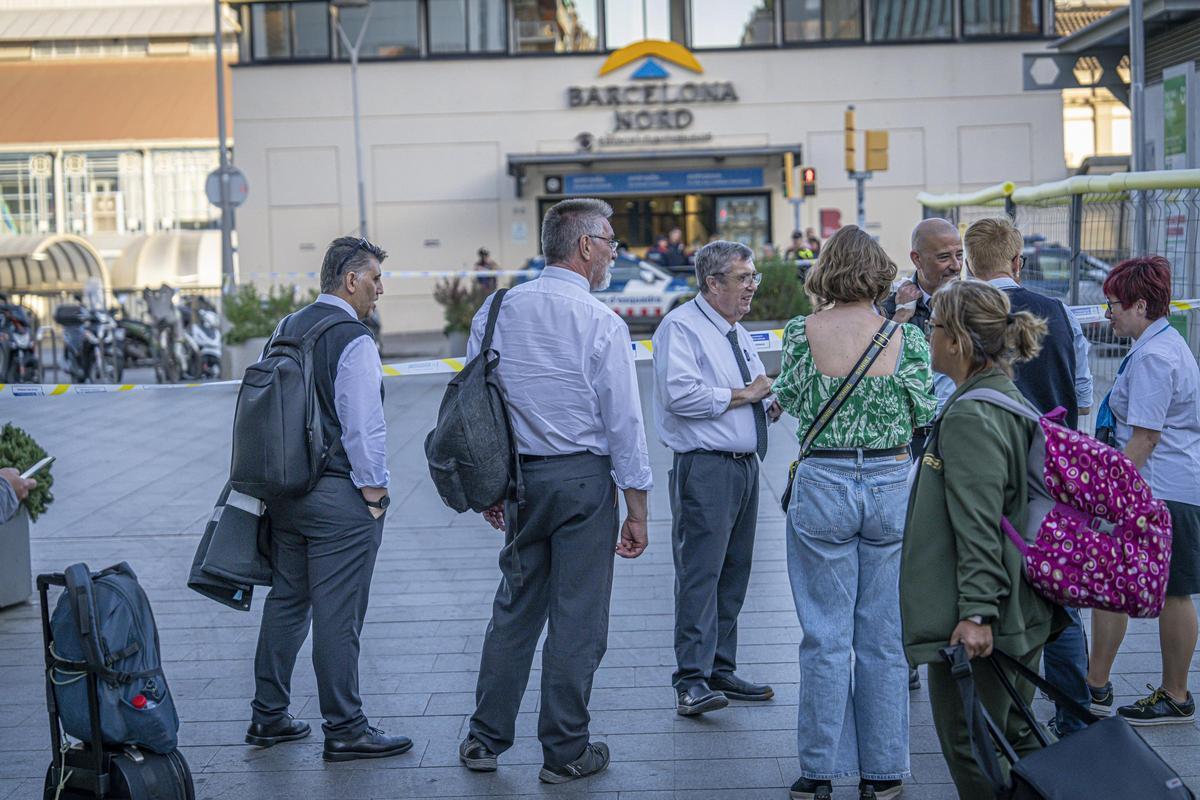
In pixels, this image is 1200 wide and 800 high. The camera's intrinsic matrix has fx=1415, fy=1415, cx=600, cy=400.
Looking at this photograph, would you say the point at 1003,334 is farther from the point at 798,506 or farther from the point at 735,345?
the point at 735,345

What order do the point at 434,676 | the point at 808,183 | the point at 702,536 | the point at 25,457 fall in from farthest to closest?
1. the point at 808,183
2. the point at 25,457
3. the point at 434,676
4. the point at 702,536

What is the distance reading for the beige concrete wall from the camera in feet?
113

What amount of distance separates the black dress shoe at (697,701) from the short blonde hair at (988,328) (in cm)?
210

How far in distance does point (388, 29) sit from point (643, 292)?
13701 mm

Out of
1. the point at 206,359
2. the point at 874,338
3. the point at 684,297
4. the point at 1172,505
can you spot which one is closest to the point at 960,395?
the point at 874,338

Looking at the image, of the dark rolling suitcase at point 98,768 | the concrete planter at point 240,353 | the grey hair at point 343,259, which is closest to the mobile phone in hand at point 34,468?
the dark rolling suitcase at point 98,768

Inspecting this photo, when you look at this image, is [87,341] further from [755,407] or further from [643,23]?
[643,23]

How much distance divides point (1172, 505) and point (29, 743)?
419 centimetres

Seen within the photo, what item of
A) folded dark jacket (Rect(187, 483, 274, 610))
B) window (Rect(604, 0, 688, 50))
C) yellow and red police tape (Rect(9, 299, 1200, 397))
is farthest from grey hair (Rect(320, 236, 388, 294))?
window (Rect(604, 0, 688, 50))

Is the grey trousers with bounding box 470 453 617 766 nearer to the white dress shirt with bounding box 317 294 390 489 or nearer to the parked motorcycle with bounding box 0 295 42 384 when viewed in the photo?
the white dress shirt with bounding box 317 294 390 489

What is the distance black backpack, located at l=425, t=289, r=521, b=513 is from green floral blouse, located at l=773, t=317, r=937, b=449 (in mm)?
914

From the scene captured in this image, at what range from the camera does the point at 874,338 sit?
433 cm

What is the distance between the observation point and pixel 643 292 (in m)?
25.3

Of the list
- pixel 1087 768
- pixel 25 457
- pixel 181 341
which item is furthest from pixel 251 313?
pixel 1087 768
